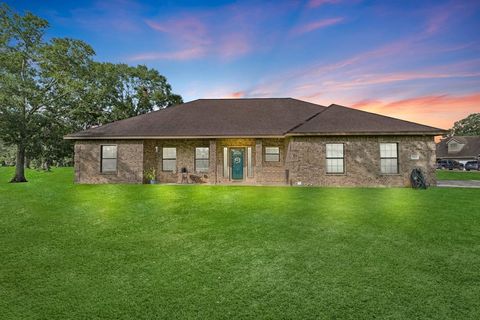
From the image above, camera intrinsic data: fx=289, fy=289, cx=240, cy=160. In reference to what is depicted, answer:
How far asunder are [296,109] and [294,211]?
14.7 metres

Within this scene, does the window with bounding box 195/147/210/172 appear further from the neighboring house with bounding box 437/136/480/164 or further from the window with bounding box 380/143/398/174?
the neighboring house with bounding box 437/136/480/164

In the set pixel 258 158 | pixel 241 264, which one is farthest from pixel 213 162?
pixel 241 264

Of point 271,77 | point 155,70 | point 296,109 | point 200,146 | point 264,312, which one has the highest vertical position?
Result: point 155,70

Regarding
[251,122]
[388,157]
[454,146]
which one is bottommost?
[388,157]

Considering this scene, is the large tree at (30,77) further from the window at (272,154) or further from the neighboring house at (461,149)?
the neighboring house at (461,149)

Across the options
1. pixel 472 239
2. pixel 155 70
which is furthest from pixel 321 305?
pixel 155 70

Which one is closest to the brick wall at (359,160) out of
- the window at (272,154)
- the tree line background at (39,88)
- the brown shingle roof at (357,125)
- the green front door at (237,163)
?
the brown shingle roof at (357,125)

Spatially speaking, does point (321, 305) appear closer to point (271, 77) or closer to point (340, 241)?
A: point (340, 241)

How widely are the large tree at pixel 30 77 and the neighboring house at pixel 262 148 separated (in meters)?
5.21

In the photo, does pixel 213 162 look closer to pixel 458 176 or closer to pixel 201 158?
pixel 201 158

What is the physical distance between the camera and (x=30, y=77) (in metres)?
22.8

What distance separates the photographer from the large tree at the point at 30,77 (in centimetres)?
2125

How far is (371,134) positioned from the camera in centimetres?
1706

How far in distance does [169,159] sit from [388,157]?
14.1m
